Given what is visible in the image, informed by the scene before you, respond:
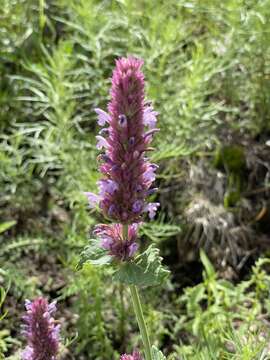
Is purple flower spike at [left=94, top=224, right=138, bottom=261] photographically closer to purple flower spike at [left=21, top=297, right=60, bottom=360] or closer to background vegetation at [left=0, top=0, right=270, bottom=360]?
purple flower spike at [left=21, top=297, right=60, bottom=360]

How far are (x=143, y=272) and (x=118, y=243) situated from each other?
127 mm

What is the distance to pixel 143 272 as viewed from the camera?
204 centimetres

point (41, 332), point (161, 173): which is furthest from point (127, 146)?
point (161, 173)

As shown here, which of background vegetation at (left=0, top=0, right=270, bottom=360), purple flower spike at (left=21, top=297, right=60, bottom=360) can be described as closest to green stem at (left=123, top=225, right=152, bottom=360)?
purple flower spike at (left=21, top=297, right=60, bottom=360)

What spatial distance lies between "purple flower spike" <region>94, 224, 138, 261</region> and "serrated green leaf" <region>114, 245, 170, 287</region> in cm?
4

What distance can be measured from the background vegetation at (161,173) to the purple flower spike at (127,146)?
1219mm

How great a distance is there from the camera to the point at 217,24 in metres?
4.38

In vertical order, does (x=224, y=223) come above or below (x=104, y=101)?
below

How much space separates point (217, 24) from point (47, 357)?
9.14ft

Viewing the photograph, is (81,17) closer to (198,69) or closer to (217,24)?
(198,69)

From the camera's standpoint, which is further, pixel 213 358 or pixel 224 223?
pixel 224 223

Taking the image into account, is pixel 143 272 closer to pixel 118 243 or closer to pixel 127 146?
A: pixel 118 243

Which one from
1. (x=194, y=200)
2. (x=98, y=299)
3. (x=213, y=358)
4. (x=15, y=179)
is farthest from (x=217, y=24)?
(x=213, y=358)

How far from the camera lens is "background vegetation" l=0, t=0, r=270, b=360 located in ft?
11.1
